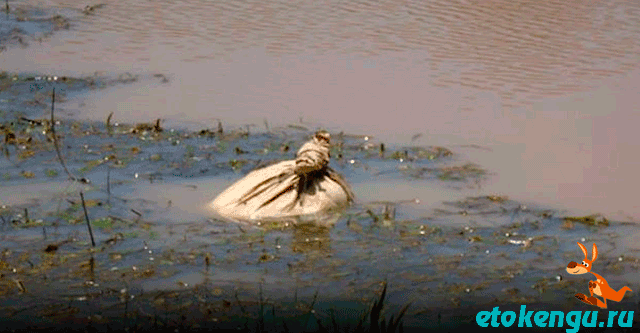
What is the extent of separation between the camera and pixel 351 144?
8.88 m

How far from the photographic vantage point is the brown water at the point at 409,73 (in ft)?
28.7

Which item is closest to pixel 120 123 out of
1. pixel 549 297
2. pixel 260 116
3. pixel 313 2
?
pixel 260 116

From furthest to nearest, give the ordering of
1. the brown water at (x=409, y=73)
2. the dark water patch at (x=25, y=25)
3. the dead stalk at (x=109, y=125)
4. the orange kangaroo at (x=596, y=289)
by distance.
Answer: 1. the dark water patch at (x=25, y=25)
2. the dead stalk at (x=109, y=125)
3. the brown water at (x=409, y=73)
4. the orange kangaroo at (x=596, y=289)

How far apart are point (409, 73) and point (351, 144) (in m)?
2.40

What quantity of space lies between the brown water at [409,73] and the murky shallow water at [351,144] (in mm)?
30

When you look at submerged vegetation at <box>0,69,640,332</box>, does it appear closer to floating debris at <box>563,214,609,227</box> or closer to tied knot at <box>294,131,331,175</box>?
floating debris at <box>563,214,609,227</box>

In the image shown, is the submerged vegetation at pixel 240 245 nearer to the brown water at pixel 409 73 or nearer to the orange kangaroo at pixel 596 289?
the orange kangaroo at pixel 596 289

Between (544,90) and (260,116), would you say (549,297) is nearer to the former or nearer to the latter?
(260,116)

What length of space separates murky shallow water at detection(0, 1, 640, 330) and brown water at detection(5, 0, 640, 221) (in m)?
0.03

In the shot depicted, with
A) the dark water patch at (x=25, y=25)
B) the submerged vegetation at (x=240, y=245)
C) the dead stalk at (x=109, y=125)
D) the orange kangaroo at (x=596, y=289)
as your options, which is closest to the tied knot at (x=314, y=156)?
the submerged vegetation at (x=240, y=245)

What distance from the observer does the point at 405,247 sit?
6.68m

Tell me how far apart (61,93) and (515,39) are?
467 cm

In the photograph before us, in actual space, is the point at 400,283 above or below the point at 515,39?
below

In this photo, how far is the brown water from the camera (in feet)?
28.7
